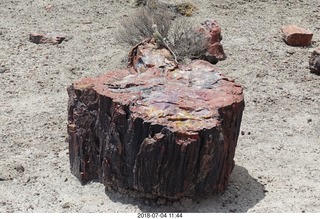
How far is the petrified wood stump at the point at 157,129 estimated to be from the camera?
454 centimetres

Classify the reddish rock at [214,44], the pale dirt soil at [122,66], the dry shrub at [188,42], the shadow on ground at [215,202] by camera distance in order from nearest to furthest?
the shadow on ground at [215,202]
the pale dirt soil at [122,66]
the dry shrub at [188,42]
the reddish rock at [214,44]

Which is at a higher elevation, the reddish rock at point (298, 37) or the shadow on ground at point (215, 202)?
the shadow on ground at point (215, 202)

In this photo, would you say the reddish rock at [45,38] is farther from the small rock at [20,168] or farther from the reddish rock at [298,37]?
the small rock at [20,168]

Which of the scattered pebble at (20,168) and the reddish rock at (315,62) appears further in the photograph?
the reddish rock at (315,62)

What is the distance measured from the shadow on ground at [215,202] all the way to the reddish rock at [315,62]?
253 centimetres

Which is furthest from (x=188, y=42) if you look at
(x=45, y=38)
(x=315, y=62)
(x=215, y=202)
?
(x=215, y=202)

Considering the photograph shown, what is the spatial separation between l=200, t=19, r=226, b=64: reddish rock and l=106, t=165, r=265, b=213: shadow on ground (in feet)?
8.79

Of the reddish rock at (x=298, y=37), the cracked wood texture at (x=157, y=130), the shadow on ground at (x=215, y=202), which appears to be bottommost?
the reddish rock at (x=298, y=37)

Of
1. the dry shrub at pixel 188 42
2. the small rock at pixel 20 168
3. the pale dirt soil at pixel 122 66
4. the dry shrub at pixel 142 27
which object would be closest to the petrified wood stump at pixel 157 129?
the pale dirt soil at pixel 122 66

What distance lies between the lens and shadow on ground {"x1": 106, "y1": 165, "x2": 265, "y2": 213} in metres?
4.94

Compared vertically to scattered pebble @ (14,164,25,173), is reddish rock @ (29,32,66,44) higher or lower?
lower

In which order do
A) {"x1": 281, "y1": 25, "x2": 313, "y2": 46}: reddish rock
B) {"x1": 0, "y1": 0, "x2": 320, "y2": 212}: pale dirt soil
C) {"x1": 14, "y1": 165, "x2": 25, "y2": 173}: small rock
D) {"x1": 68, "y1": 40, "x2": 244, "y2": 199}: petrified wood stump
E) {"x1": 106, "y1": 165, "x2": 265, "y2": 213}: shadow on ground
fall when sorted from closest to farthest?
{"x1": 68, "y1": 40, "x2": 244, "y2": 199}: petrified wood stump < {"x1": 106, "y1": 165, "x2": 265, "y2": 213}: shadow on ground < {"x1": 0, "y1": 0, "x2": 320, "y2": 212}: pale dirt soil < {"x1": 14, "y1": 165, "x2": 25, "y2": 173}: small rock < {"x1": 281, "y1": 25, "x2": 313, "y2": 46}: reddish rock

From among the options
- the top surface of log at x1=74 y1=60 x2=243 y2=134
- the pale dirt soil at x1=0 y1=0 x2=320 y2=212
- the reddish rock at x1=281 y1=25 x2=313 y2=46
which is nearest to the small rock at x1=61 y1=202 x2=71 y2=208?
the pale dirt soil at x1=0 y1=0 x2=320 y2=212

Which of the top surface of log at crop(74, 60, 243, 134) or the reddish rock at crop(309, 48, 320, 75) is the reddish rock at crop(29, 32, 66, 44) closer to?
the reddish rock at crop(309, 48, 320, 75)
